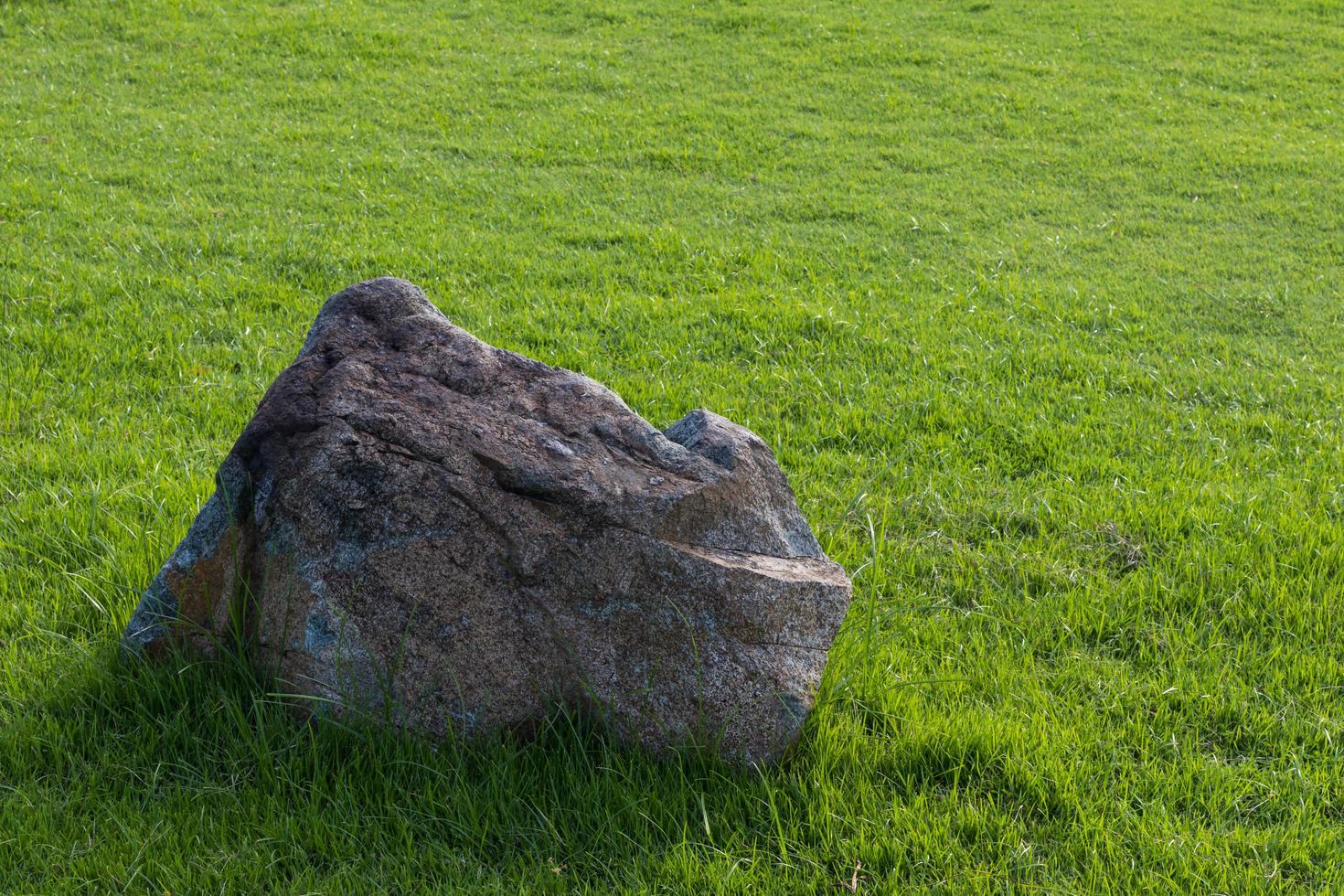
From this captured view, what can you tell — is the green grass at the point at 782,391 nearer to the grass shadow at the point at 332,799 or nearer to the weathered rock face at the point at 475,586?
the grass shadow at the point at 332,799

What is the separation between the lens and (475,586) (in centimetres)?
337

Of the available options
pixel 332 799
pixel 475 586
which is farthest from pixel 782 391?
pixel 332 799

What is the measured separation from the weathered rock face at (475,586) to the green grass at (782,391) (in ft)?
0.51

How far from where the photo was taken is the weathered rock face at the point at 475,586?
333 centimetres

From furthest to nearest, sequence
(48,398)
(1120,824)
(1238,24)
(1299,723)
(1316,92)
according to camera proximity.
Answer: (1238,24) → (1316,92) → (48,398) → (1299,723) → (1120,824)

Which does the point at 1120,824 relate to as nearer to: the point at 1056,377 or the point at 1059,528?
the point at 1059,528

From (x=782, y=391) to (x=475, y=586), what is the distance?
3488 mm

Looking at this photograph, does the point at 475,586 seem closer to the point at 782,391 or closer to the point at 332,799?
the point at 332,799

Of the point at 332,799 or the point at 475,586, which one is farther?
the point at 475,586

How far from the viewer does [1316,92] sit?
15359 millimetres

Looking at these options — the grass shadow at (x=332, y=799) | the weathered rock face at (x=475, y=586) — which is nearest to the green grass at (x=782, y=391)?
the grass shadow at (x=332, y=799)

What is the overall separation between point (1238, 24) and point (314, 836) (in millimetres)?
19787

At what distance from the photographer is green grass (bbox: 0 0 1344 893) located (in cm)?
319

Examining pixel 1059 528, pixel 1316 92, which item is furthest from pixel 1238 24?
pixel 1059 528
